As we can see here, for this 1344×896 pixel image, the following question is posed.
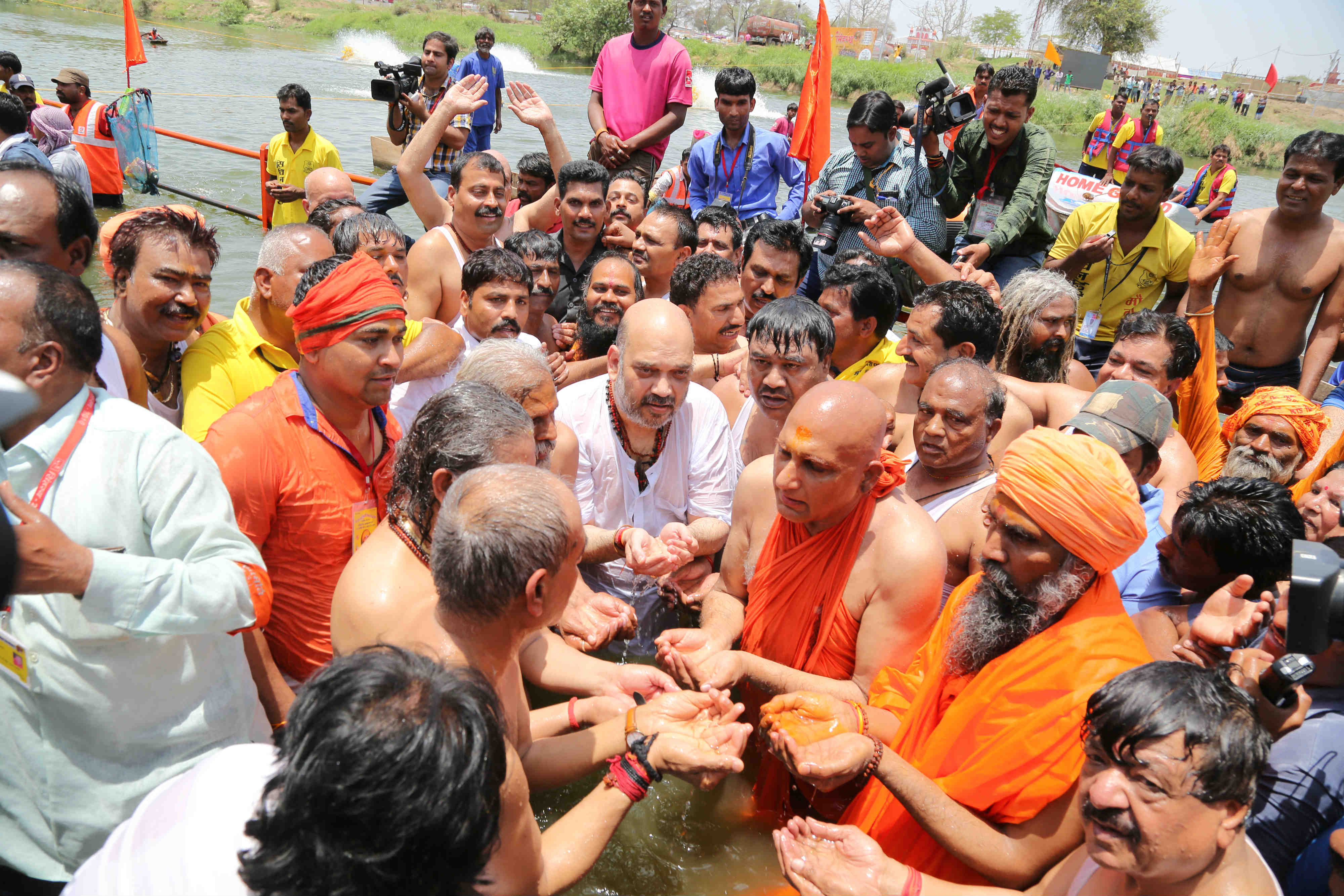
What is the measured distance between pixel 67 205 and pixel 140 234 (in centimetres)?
30

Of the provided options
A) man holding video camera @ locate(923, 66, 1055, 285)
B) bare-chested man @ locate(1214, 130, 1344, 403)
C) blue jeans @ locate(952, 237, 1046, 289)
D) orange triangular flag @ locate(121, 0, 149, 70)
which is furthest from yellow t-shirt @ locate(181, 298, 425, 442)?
orange triangular flag @ locate(121, 0, 149, 70)

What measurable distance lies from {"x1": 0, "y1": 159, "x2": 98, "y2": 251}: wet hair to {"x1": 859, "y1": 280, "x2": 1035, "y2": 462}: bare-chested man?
11.2 feet

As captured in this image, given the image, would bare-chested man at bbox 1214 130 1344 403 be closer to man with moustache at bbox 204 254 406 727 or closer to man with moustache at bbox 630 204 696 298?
man with moustache at bbox 630 204 696 298

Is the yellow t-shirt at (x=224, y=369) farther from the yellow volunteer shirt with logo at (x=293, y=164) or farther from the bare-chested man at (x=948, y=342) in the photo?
the yellow volunteer shirt with logo at (x=293, y=164)

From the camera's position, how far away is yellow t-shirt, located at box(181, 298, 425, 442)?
10.8 ft

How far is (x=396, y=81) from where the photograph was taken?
722 centimetres

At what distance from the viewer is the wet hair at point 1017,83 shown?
5.45 meters

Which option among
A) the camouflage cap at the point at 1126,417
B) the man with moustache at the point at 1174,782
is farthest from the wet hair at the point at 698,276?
the man with moustache at the point at 1174,782

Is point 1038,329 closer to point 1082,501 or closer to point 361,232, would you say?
point 1082,501

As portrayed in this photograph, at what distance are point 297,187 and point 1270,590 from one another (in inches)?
323

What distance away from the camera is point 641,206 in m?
6.07

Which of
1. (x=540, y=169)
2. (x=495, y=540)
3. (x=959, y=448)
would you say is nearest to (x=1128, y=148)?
(x=540, y=169)

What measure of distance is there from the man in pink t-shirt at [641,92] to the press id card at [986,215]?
2.53 metres

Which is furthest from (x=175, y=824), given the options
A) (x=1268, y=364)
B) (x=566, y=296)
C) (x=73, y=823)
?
(x=1268, y=364)
